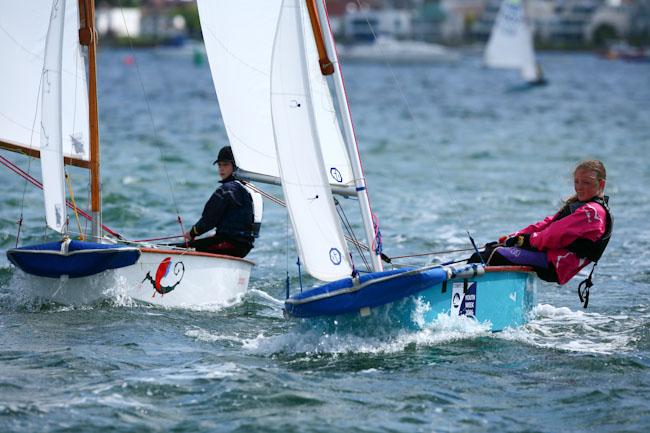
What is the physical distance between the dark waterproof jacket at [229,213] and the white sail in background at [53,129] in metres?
1.27

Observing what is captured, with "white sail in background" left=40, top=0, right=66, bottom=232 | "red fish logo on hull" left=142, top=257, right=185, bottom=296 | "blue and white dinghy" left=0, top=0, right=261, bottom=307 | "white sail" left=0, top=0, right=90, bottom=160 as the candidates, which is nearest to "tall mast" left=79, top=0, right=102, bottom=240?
"blue and white dinghy" left=0, top=0, right=261, bottom=307

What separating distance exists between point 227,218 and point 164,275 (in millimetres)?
871

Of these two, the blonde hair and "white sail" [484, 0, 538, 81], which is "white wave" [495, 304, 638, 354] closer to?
the blonde hair

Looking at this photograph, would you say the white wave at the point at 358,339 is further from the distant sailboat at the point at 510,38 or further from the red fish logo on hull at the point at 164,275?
the distant sailboat at the point at 510,38

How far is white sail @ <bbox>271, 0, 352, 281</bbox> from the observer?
8.10 meters

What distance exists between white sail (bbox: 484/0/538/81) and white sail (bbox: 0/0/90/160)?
1471 inches

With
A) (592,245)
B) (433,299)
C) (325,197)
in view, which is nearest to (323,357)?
(433,299)

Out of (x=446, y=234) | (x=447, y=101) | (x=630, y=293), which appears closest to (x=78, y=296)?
(x=630, y=293)

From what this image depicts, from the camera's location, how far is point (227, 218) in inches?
403

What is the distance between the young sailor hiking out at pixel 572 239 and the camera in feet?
28.4

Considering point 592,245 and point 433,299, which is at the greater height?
point 592,245

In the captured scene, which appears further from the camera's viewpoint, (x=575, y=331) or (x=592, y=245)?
(x=575, y=331)

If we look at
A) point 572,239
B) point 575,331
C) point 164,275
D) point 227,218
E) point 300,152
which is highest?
point 300,152

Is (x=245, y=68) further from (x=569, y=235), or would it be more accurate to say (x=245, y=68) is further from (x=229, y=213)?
(x=569, y=235)
